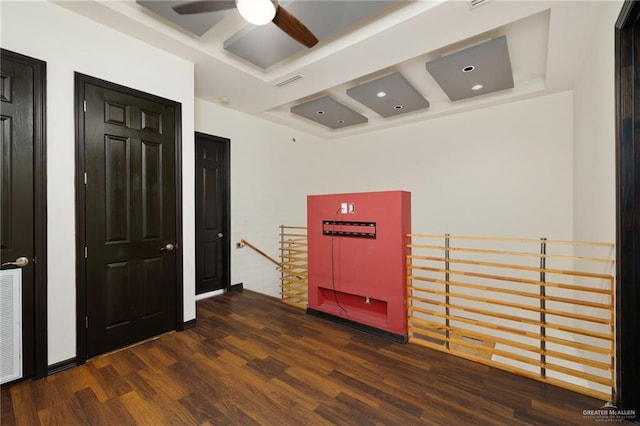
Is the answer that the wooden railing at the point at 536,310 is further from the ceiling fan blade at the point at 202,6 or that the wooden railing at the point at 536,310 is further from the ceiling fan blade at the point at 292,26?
the ceiling fan blade at the point at 202,6

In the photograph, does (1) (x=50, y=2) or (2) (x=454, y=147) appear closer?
(1) (x=50, y=2)

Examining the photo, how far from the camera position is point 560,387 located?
7.17ft

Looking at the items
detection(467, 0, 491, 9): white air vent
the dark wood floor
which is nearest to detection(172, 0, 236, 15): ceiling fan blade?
detection(467, 0, 491, 9): white air vent

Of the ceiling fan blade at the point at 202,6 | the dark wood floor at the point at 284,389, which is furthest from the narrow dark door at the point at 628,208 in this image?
the ceiling fan blade at the point at 202,6

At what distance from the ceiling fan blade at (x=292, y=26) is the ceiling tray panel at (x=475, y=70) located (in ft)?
5.63

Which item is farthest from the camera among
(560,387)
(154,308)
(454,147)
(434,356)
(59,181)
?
(454,147)

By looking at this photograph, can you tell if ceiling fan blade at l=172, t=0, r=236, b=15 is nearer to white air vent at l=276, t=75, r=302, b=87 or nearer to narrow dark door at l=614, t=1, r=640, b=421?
white air vent at l=276, t=75, r=302, b=87

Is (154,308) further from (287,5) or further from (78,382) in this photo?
(287,5)

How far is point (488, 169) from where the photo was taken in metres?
4.50

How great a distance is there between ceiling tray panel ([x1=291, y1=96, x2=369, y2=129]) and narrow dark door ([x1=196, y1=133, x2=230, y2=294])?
1469 millimetres

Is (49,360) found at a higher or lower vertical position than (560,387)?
Result: higher

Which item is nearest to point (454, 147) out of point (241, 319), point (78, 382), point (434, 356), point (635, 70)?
point (635, 70)

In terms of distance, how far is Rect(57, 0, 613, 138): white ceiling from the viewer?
240 cm

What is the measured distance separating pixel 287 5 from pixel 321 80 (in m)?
1.28
